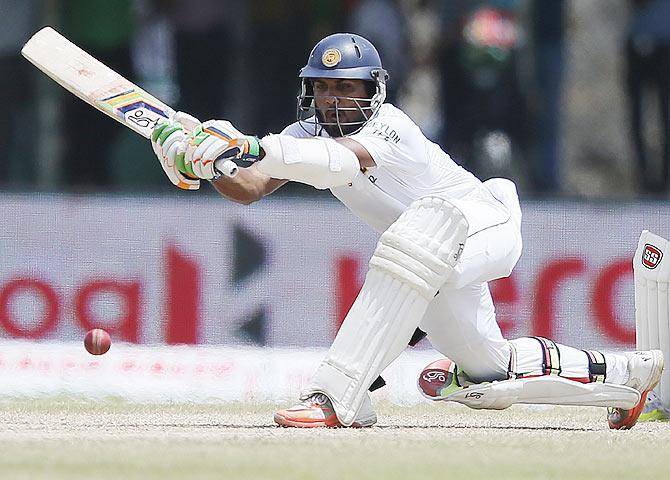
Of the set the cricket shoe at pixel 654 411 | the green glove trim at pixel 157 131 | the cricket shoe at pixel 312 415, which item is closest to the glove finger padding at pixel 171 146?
the green glove trim at pixel 157 131

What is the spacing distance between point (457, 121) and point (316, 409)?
3.60 m

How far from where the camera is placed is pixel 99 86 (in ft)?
15.7

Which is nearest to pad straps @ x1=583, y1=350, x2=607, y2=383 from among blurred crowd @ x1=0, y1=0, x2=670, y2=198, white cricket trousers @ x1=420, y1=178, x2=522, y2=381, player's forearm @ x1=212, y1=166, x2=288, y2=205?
white cricket trousers @ x1=420, y1=178, x2=522, y2=381

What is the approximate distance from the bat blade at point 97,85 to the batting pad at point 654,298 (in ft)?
5.34

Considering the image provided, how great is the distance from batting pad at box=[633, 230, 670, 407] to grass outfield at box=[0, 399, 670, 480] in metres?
0.27

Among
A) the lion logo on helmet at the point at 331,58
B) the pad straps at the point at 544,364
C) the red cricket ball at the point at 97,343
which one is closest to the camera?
the lion logo on helmet at the point at 331,58

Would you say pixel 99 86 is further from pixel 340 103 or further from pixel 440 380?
pixel 440 380

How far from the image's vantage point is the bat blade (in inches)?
183

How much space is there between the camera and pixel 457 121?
778 cm

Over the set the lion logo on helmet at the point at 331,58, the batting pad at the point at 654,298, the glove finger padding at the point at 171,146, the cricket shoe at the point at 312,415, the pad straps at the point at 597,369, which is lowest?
the cricket shoe at the point at 312,415

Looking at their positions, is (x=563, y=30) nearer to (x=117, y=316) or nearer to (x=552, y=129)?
(x=552, y=129)

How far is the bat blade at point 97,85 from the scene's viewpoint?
465cm

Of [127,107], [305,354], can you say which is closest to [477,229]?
[127,107]

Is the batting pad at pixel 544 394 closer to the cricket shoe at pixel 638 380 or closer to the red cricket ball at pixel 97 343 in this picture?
the cricket shoe at pixel 638 380
